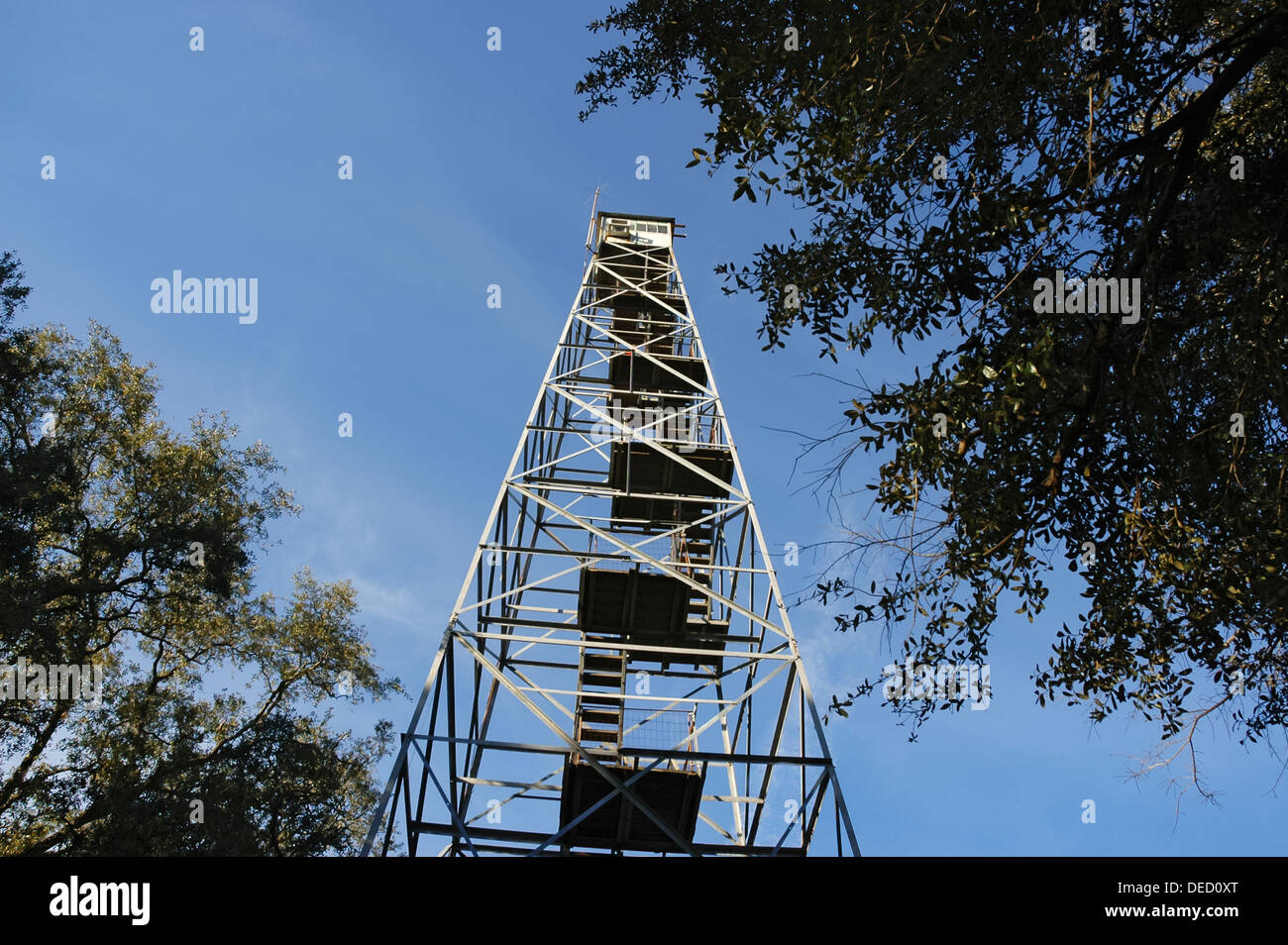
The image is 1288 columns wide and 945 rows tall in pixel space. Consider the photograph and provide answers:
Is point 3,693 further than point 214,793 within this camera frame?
No

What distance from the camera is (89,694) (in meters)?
18.0

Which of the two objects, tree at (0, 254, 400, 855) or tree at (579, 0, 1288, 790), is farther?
tree at (0, 254, 400, 855)

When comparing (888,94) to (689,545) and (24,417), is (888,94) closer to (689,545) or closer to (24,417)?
(689,545)

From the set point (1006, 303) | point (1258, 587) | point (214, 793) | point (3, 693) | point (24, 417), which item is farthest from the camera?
point (24, 417)

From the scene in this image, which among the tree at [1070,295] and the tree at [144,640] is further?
the tree at [144,640]

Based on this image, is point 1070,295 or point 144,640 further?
point 144,640

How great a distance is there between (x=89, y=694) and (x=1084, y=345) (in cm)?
1869
